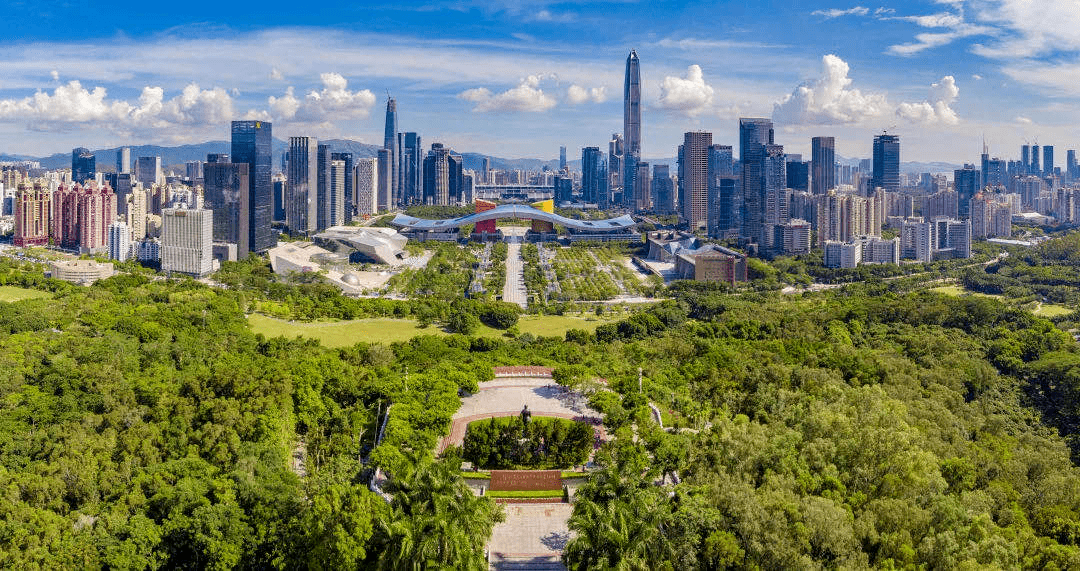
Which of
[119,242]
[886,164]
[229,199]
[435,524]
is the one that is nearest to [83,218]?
[119,242]

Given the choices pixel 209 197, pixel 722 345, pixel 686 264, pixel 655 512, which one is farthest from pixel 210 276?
pixel 655 512

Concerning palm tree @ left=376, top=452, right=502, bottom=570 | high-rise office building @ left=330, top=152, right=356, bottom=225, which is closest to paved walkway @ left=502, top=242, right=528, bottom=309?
high-rise office building @ left=330, top=152, right=356, bottom=225

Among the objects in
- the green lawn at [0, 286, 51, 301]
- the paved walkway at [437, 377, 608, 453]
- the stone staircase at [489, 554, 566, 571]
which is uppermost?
the green lawn at [0, 286, 51, 301]

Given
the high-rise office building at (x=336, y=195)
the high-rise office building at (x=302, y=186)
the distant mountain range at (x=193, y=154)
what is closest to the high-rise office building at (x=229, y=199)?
the high-rise office building at (x=302, y=186)

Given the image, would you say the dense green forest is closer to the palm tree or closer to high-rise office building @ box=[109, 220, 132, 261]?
the palm tree

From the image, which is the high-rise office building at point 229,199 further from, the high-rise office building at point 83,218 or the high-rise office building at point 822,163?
the high-rise office building at point 822,163

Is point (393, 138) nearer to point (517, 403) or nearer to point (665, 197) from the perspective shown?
point (665, 197)
